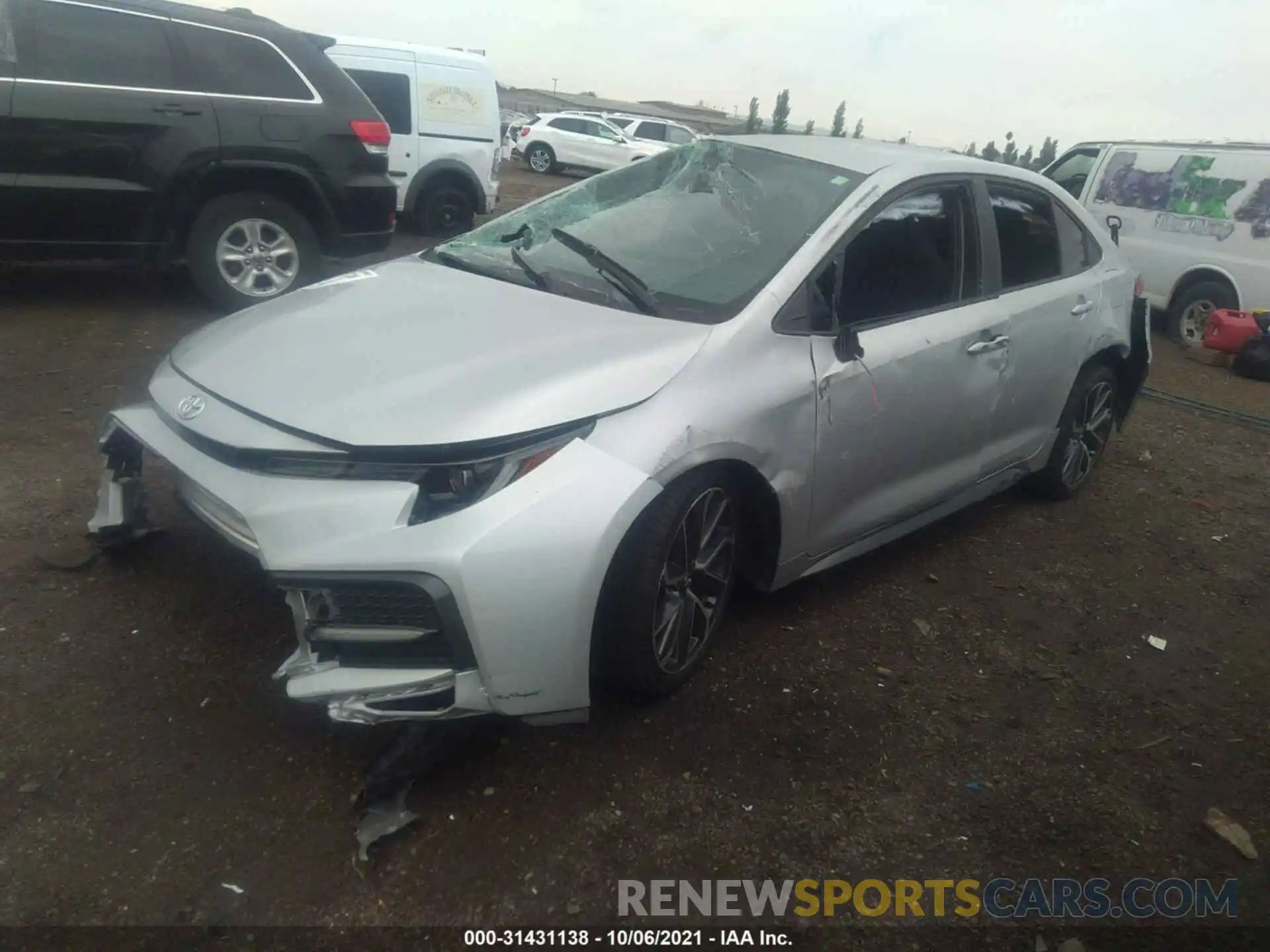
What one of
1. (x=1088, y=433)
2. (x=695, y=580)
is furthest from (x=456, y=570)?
(x=1088, y=433)

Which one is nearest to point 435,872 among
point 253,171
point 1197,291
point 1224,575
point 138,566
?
point 138,566

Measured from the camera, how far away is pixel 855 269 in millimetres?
3145

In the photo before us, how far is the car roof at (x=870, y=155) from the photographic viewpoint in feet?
11.4

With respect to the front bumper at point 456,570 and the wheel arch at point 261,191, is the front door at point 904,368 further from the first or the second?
the wheel arch at point 261,191

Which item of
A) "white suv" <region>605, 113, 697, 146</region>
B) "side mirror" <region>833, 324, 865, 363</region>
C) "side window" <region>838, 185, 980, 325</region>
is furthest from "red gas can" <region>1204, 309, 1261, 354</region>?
"white suv" <region>605, 113, 697, 146</region>

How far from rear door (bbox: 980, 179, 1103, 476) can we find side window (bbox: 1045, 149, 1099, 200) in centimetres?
Answer: 669

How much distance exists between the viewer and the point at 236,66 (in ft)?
20.0

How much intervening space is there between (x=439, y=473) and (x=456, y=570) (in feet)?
0.83

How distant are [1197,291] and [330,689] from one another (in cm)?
962

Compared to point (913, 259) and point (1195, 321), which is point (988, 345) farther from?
point (1195, 321)

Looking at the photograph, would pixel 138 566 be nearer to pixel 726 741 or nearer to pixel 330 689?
pixel 330 689

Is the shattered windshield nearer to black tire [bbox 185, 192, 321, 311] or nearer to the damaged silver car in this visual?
the damaged silver car

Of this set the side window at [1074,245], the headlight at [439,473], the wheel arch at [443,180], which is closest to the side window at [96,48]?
the wheel arch at [443,180]

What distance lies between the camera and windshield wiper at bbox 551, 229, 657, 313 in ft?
9.62
